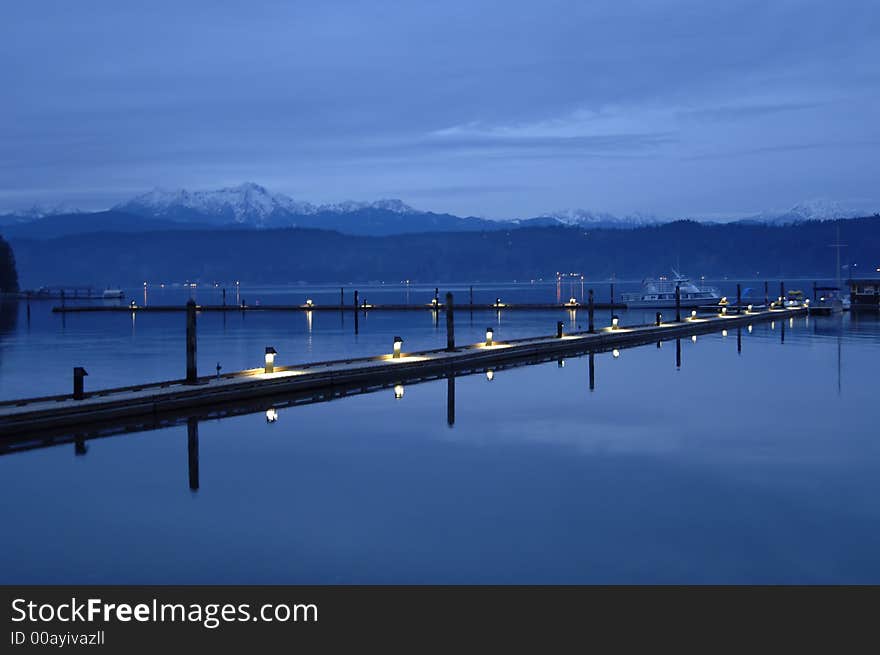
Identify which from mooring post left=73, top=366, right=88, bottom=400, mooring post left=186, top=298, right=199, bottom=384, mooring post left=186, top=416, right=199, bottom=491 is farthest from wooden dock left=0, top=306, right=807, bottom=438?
mooring post left=186, top=416, right=199, bottom=491

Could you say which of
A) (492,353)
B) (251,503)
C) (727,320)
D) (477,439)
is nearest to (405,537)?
(251,503)

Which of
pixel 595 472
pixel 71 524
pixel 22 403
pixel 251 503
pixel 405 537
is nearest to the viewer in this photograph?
pixel 405 537

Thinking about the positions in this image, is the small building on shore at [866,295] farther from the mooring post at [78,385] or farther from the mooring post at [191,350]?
the mooring post at [78,385]

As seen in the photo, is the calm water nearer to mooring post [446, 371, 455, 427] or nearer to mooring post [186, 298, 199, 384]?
mooring post [446, 371, 455, 427]

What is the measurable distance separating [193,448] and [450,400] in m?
12.0

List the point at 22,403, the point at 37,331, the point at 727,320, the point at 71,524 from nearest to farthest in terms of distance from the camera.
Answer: the point at 71,524, the point at 22,403, the point at 727,320, the point at 37,331

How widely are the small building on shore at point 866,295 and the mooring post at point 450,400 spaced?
8664cm

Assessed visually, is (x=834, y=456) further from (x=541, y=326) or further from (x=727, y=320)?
(x=541, y=326)

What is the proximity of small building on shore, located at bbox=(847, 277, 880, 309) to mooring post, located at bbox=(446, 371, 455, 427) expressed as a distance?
86.6 metres

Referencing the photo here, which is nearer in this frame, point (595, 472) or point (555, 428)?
point (595, 472)

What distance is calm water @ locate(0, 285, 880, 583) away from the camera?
15312 mm

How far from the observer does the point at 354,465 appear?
2397 cm

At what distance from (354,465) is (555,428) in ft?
26.1

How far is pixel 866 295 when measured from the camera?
115 meters
